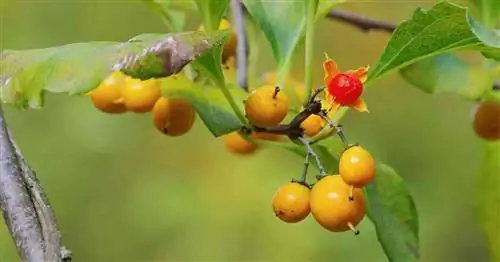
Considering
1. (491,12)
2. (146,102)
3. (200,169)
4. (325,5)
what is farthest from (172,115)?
(200,169)

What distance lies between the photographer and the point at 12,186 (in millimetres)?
452

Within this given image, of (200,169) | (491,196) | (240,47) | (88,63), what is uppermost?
(88,63)

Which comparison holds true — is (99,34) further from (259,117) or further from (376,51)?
(259,117)

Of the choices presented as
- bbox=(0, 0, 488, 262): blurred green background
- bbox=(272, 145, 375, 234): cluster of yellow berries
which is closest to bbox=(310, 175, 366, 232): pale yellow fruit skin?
bbox=(272, 145, 375, 234): cluster of yellow berries

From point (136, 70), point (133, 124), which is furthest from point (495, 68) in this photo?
point (133, 124)

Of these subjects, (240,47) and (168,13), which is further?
(240,47)

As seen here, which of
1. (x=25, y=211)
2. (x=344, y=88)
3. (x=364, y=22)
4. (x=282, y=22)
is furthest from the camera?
(x=364, y=22)

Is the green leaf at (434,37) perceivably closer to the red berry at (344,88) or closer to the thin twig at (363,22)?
the red berry at (344,88)

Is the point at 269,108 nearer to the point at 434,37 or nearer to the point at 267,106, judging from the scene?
the point at 267,106

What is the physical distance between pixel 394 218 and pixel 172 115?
0.59 ft

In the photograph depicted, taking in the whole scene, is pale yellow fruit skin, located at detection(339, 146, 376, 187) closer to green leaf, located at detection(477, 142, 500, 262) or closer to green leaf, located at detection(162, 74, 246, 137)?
green leaf, located at detection(162, 74, 246, 137)

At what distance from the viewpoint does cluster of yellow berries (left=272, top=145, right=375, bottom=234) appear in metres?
0.51

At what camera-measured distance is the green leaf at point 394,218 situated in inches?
25.4

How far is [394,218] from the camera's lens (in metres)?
0.66
